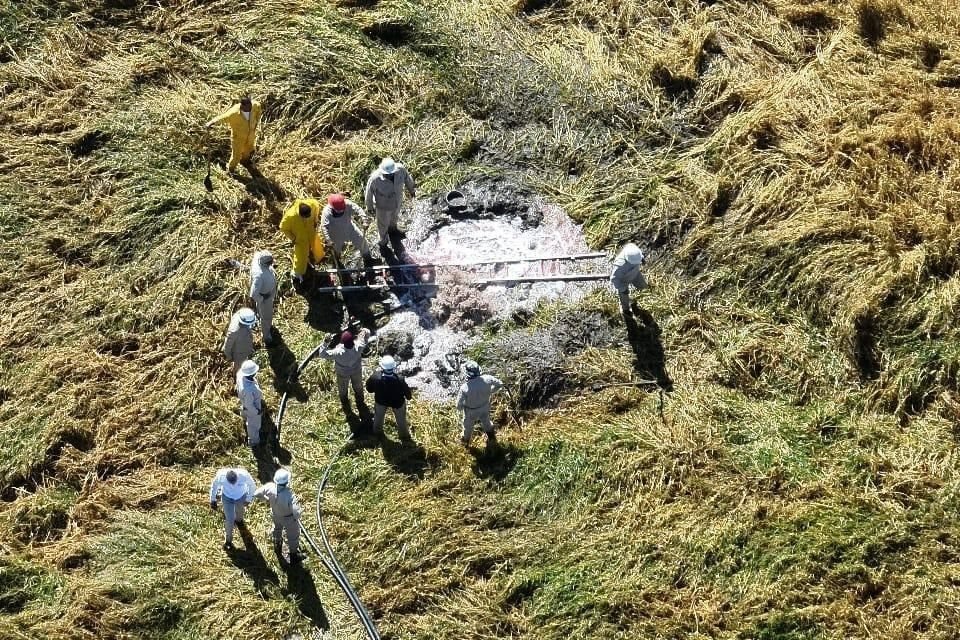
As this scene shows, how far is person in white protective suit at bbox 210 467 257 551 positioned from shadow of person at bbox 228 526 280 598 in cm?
19

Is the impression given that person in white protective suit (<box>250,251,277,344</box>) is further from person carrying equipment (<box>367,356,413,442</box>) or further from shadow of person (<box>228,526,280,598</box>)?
shadow of person (<box>228,526,280,598</box>)

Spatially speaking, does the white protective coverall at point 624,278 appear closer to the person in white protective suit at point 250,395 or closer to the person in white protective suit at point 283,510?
the person in white protective suit at point 250,395

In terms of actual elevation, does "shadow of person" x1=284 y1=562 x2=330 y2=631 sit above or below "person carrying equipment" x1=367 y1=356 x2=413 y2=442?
below

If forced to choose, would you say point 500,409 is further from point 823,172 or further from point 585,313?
point 823,172

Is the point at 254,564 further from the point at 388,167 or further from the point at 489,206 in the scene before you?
the point at 489,206

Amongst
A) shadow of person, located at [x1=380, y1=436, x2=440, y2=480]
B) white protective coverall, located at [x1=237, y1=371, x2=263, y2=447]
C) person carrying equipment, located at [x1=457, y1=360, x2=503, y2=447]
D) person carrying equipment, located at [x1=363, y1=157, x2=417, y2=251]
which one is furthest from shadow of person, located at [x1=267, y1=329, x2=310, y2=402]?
person carrying equipment, located at [x1=457, y1=360, x2=503, y2=447]

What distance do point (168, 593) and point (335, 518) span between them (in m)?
1.68

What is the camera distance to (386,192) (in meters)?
11.2

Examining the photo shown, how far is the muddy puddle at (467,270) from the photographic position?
10.8m

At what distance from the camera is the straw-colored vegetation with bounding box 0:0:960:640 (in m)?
8.96

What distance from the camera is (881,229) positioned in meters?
10.6

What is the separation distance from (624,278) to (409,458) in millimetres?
3025

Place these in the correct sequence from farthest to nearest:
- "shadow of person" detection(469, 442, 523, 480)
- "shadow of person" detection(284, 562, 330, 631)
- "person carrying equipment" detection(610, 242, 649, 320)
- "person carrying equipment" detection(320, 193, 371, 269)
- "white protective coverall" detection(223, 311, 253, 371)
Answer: "person carrying equipment" detection(320, 193, 371, 269), "person carrying equipment" detection(610, 242, 649, 320), "white protective coverall" detection(223, 311, 253, 371), "shadow of person" detection(469, 442, 523, 480), "shadow of person" detection(284, 562, 330, 631)

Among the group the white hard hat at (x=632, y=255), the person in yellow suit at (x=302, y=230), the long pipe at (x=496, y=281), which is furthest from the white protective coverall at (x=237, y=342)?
the white hard hat at (x=632, y=255)
